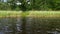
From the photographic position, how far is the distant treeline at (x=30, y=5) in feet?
179

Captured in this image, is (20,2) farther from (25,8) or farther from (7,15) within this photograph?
(7,15)

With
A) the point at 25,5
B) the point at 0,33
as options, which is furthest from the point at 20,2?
the point at 0,33

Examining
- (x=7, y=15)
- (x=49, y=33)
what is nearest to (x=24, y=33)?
(x=49, y=33)

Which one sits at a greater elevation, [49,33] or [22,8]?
[49,33]

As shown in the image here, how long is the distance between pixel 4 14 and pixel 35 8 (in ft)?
52.3

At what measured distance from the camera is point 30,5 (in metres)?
56.5

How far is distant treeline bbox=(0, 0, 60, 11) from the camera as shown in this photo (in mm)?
54438

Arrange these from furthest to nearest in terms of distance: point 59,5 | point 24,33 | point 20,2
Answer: point 20,2
point 59,5
point 24,33

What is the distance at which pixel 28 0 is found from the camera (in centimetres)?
5747

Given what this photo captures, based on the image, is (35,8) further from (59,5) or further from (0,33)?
(0,33)

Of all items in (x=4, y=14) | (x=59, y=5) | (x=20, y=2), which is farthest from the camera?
(x=20, y=2)

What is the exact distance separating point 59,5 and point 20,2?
11.8 metres

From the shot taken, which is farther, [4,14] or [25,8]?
[25,8]

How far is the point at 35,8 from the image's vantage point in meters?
55.9
